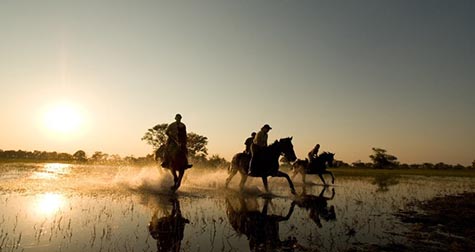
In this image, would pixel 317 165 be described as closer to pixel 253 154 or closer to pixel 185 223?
pixel 253 154

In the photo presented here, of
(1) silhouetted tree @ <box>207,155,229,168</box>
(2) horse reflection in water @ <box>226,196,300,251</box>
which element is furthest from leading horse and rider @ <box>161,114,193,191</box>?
(1) silhouetted tree @ <box>207,155,229,168</box>

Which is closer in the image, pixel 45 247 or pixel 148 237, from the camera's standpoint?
pixel 45 247

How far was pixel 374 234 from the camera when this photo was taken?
941 centimetres

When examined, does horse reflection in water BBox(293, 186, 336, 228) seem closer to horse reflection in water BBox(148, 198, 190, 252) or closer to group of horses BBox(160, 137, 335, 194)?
group of horses BBox(160, 137, 335, 194)

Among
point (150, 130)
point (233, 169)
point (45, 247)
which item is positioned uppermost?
point (150, 130)

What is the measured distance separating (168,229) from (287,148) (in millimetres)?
9776

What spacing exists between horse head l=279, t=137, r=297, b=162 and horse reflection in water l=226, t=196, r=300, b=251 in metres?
3.36

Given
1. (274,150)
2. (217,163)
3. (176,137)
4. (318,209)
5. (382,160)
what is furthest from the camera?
(382,160)

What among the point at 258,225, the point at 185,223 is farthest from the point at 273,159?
the point at 185,223

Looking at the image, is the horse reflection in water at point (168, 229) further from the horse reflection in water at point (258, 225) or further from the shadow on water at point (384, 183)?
the shadow on water at point (384, 183)

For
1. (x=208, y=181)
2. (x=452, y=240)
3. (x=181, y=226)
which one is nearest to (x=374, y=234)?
(x=452, y=240)

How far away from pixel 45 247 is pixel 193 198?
→ 8.84m

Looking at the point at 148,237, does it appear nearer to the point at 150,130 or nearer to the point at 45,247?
the point at 45,247

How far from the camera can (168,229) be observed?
29.7ft
